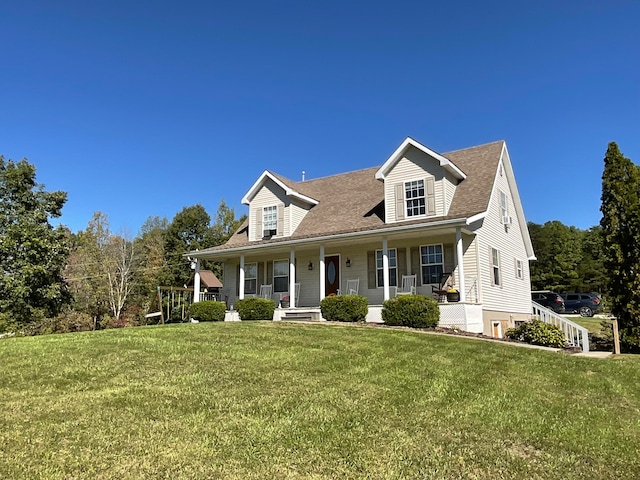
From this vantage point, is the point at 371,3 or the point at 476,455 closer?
the point at 476,455

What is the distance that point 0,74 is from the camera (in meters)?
16.4

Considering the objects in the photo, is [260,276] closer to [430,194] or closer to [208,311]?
[208,311]

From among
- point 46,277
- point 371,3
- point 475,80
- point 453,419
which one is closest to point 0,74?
point 46,277

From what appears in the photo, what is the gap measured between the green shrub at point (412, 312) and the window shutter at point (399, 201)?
12.1 feet

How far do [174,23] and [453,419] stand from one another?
16324 millimetres

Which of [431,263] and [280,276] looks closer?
[431,263]

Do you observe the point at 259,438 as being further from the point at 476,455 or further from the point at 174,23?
the point at 174,23

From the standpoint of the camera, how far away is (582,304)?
2728 centimetres

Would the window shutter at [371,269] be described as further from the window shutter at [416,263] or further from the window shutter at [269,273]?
the window shutter at [269,273]

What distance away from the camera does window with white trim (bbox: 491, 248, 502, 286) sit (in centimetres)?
1606

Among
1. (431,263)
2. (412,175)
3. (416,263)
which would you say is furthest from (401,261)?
(412,175)

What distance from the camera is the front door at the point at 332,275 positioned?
17.9 m

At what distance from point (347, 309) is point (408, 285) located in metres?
2.77

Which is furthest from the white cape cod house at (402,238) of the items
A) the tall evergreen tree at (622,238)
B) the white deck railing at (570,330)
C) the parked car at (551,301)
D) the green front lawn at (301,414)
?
the parked car at (551,301)
